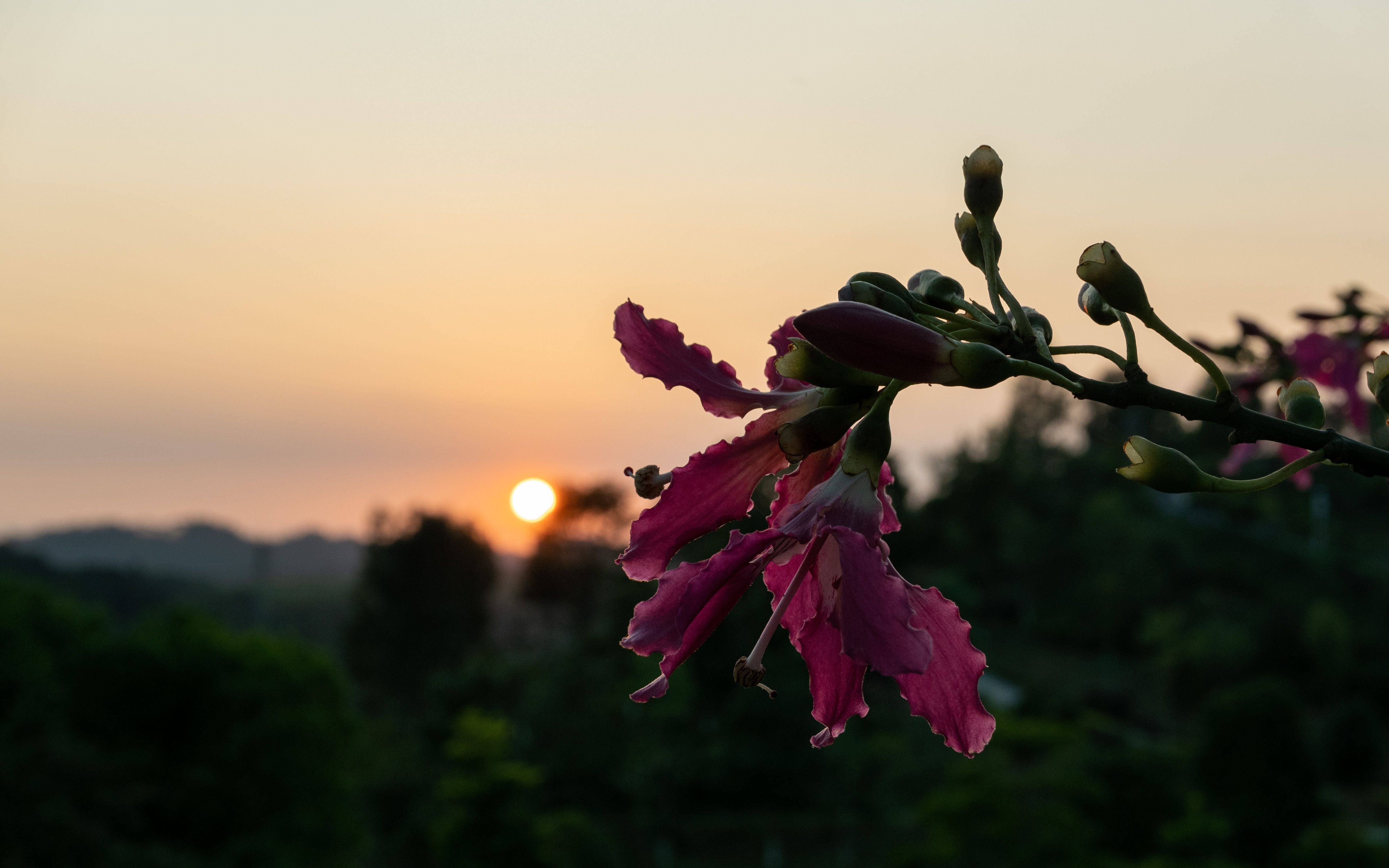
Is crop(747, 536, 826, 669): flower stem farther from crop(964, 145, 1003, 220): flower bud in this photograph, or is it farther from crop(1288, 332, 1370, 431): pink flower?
crop(1288, 332, 1370, 431): pink flower

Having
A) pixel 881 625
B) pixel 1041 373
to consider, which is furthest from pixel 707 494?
pixel 1041 373

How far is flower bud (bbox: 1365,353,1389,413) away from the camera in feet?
4.21

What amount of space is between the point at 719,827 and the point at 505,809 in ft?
32.4

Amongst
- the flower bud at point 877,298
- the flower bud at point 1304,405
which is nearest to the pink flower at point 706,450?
the flower bud at point 877,298

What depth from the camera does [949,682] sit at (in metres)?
1.23

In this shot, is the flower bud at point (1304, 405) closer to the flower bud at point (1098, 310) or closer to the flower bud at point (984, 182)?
the flower bud at point (1098, 310)

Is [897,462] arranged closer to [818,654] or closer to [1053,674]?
[1053,674]

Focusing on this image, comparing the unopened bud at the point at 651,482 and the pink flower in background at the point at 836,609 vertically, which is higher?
the unopened bud at the point at 651,482

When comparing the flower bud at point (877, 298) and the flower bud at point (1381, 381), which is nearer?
the flower bud at point (877, 298)

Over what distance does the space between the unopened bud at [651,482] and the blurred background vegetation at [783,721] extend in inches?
17.3

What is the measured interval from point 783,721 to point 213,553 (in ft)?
428

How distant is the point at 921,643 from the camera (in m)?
1.07

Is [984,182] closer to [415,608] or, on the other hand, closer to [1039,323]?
[1039,323]

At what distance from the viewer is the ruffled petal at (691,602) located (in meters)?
1.12
